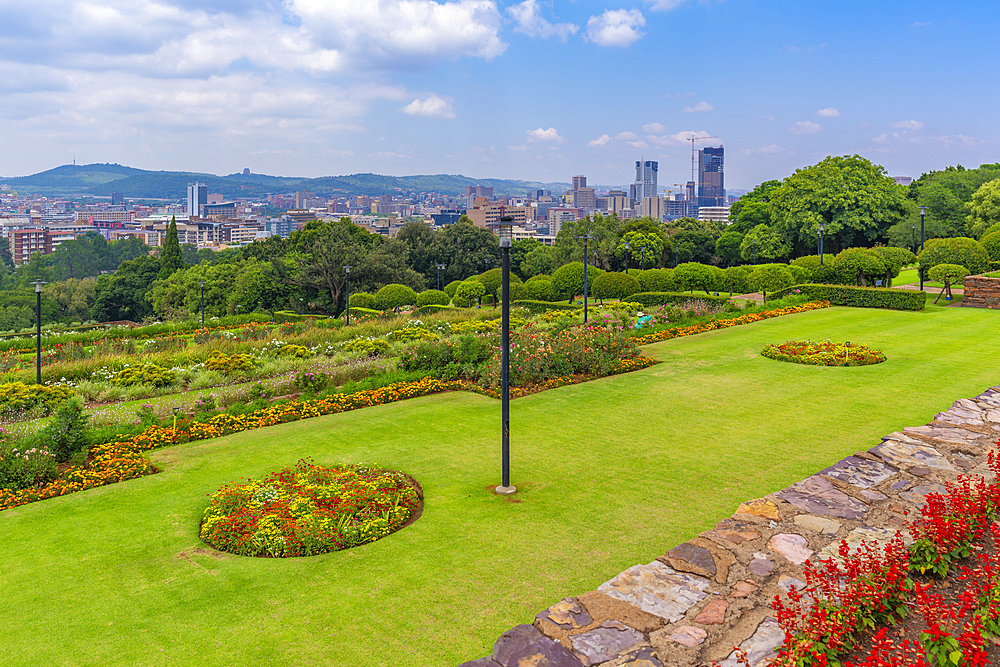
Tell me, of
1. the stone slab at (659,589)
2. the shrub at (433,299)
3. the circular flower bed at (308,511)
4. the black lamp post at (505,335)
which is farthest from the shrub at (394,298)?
the stone slab at (659,589)

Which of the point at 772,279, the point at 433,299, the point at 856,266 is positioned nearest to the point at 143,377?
the point at 772,279

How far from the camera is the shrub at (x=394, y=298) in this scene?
36938 mm

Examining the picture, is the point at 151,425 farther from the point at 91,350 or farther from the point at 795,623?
the point at 91,350

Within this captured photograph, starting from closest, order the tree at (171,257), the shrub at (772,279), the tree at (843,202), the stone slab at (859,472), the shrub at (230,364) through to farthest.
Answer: the stone slab at (859,472) < the shrub at (230,364) < the shrub at (772,279) < the tree at (843,202) < the tree at (171,257)

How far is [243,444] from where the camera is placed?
9.45 m

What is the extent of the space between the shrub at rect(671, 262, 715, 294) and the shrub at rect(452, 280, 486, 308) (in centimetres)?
990

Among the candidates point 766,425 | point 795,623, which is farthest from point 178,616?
point 766,425

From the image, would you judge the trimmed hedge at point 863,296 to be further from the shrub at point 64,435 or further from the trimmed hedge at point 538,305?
the shrub at point 64,435

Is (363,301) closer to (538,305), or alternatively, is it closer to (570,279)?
(538,305)

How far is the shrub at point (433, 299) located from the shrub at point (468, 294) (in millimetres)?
1276

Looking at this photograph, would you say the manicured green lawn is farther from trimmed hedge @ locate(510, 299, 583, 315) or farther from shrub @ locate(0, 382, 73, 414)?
trimmed hedge @ locate(510, 299, 583, 315)

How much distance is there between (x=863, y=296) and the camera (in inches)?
936

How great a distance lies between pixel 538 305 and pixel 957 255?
55.9 ft

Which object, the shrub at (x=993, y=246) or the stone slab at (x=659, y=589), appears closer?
the stone slab at (x=659, y=589)
